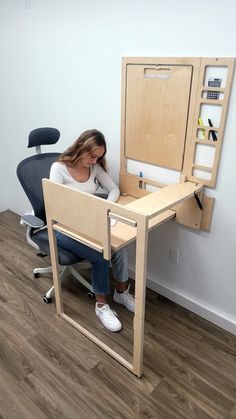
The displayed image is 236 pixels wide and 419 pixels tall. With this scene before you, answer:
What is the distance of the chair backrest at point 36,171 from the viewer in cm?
196

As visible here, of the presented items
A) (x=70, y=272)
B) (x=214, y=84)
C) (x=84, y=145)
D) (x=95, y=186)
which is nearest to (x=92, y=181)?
(x=95, y=186)

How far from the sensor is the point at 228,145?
158 cm

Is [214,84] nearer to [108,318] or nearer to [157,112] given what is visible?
[157,112]

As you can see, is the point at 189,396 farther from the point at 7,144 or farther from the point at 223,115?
the point at 7,144

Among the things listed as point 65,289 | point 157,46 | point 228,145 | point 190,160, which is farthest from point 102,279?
point 157,46

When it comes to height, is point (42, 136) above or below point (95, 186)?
above

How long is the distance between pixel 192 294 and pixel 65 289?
910 mm

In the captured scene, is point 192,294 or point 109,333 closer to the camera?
point 109,333

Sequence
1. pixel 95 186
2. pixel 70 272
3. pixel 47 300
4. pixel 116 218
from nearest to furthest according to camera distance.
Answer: pixel 116 218 < pixel 95 186 < pixel 47 300 < pixel 70 272

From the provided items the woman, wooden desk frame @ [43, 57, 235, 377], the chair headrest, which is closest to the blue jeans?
the woman

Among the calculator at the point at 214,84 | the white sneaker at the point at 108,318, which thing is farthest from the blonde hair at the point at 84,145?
the white sneaker at the point at 108,318

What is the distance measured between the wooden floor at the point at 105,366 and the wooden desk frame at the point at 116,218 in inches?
4.8

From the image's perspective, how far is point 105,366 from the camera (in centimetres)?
170

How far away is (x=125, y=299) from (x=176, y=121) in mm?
1188
